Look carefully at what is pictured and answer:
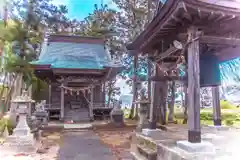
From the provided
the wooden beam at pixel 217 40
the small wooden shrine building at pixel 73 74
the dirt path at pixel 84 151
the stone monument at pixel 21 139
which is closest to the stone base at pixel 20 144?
the stone monument at pixel 21 139

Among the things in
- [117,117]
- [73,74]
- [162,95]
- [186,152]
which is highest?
[73,74]

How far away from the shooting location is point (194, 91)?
142 inches

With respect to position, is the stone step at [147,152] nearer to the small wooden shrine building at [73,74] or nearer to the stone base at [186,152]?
the stone base at [186,152]

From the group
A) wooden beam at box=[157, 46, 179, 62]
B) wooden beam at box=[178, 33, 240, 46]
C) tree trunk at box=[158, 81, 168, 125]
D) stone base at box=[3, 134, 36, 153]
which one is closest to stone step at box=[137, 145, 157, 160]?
tree trunk at box=[158, 81, 168, 125]

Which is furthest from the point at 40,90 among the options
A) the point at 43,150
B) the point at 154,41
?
the point at 154,41

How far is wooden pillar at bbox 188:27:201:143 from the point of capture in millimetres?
3564

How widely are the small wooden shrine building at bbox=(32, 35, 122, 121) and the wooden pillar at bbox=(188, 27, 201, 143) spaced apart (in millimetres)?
9388

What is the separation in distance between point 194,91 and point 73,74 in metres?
10.9

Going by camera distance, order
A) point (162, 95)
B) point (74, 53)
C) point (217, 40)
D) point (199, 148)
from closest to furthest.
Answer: point (199, 148) < point (217, 40) < point (162, 95) < point (74, 53)

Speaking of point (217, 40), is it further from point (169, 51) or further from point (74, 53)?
point (74, 53)

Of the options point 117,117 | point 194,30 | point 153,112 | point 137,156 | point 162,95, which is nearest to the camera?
point 194,30

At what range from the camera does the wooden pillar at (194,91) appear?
3.56 meters

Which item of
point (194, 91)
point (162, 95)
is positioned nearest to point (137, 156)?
point (194, 91)

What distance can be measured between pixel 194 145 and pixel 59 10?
1818cm
